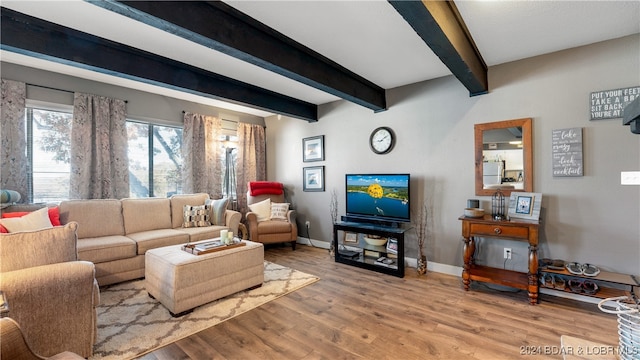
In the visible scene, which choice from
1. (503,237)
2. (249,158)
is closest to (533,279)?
(503,237)

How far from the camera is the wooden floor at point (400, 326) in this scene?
192 cm

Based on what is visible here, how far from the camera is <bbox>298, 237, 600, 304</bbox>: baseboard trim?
2.62 metres

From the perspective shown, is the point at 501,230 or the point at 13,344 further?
the point at 501,230

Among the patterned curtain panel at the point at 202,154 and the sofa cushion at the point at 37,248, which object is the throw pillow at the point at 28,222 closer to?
the sofa cushion at the point at 37,248

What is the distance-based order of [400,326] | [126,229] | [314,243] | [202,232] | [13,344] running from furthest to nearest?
[314,243] → [202,232] → [126,229] → [400,326] → [13,344]

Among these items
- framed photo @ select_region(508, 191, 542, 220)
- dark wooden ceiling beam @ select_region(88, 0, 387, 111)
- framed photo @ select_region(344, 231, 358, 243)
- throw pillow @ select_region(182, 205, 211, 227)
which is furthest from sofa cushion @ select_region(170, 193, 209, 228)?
framed photo @ select_region(508, 191, 542, 220)

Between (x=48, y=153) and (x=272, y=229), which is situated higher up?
(x=48, y=153)

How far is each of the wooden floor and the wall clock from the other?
6.17ft

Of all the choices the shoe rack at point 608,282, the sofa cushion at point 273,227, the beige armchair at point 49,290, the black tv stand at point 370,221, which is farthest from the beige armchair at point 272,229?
the shoe rack at point 608,282

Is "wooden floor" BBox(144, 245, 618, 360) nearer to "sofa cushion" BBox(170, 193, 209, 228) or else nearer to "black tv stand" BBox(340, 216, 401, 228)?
"black tv stand" BBox(340, 216, 401, 228)

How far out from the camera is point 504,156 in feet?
10.0

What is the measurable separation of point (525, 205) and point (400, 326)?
5.99 ft

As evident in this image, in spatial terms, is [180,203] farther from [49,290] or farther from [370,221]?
[370,221]

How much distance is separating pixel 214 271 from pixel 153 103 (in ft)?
10.1
